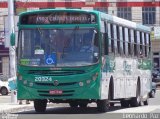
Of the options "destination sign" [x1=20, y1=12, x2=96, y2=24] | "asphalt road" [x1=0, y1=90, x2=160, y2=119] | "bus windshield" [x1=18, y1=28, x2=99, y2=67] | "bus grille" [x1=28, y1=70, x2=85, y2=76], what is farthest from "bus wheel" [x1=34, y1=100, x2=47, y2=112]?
"destination sign" [x1=20, y1=12, x2=96, y2=24]

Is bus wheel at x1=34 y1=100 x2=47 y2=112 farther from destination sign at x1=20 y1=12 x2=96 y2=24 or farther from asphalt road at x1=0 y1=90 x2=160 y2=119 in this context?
destination sign at x1=20 y1=12 x2=96 y2=24

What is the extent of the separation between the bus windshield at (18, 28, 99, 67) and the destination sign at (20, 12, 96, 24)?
0.32 meters

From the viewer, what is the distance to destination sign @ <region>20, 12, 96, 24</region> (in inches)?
885

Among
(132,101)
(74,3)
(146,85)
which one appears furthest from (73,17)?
(74,3)

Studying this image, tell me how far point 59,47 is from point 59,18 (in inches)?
42.5

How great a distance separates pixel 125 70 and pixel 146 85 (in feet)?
16.0

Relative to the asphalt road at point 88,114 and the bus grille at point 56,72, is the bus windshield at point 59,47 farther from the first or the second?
the asphalt road at point 88,114

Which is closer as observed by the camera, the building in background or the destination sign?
the destination sign

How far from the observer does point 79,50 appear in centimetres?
2212

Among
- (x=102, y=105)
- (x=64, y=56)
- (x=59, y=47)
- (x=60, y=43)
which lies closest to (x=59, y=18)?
(x=60, y=43)

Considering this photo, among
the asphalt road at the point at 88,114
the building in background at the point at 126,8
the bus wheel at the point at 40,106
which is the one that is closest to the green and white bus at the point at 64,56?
the asphalt road at the point at 88,114

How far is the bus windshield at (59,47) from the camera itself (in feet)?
72.4

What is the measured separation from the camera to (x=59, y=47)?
73.2 feet

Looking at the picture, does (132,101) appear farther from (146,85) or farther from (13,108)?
(13,108)
